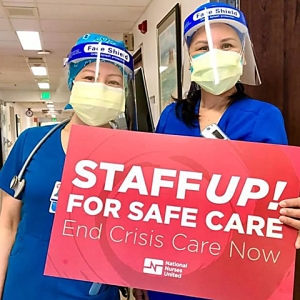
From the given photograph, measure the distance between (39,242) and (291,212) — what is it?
2.16ft

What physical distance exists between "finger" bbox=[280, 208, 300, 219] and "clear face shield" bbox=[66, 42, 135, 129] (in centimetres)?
55

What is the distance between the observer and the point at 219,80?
1160 millimetres

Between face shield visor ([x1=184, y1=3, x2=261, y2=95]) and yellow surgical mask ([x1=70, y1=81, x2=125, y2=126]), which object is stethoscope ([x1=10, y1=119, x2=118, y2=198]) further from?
face shield visor ([x1=184, y1=3, x2=261, y2=95])

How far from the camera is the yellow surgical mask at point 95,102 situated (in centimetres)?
117

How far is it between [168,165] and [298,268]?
2.54 ft

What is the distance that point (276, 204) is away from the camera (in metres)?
0.95

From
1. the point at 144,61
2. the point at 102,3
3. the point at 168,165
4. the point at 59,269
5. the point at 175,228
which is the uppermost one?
the point at 102,3

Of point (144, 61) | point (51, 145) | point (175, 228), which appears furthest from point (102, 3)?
point (175, 228)

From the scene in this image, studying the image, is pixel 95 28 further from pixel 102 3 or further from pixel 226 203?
pixel 226 203

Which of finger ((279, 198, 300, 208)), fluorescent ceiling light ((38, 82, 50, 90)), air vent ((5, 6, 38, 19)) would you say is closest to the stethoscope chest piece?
finger ((279, 198, 300, 208))

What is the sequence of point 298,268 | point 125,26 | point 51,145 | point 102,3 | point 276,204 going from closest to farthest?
point 276,204 < point 51,145 < point 298,268 < point 102,3 < point 125,26

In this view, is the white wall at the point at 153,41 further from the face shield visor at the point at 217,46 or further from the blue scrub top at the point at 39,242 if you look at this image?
the blue scrub top at the point at 39,242

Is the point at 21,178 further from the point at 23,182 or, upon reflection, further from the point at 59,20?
the point at 59,20

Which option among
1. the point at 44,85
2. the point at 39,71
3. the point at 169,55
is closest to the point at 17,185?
the point at 169,55
